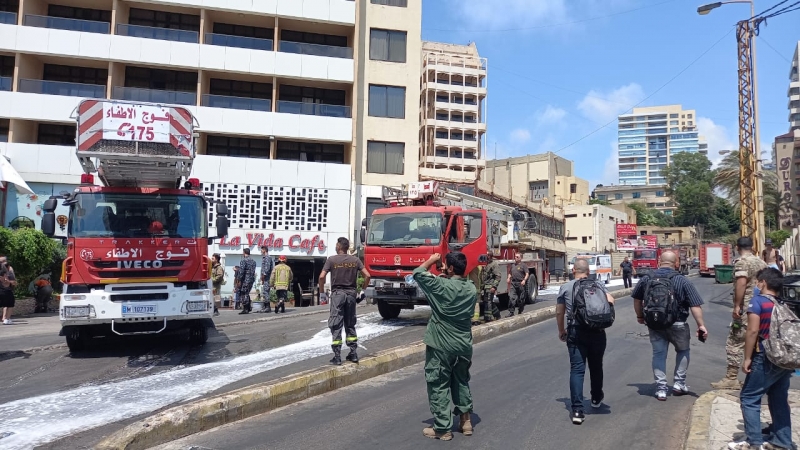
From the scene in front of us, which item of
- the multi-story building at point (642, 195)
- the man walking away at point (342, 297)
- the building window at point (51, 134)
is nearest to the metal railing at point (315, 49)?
the building window at point (51, 134)

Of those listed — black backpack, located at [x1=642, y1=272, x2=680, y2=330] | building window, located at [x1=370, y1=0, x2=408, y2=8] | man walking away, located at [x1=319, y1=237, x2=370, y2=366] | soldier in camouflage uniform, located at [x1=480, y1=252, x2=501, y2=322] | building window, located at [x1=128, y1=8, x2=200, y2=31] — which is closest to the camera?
black backpack, located at [x1=642, y1=272, x2=680, y2=330]

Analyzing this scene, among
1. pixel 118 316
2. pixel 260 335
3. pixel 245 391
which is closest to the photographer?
pixel 245 391

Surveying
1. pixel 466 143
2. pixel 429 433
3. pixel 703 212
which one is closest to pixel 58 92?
pixel 429 433

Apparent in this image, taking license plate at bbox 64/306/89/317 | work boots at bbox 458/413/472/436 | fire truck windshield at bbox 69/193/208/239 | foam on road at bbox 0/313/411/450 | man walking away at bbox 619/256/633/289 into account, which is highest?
fire truck windshield at bbox 69/193/208/239

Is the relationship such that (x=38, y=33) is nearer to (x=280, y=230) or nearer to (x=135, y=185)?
(x=280, y=230)

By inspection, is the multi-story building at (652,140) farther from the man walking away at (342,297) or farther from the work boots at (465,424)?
the work boots at (465,424)

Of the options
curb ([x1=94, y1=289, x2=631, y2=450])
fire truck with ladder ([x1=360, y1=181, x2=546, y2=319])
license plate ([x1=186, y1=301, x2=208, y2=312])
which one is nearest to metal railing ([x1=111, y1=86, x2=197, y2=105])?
fire truck with ladder ([x1=360, y1=181, x2=546, y2=319])

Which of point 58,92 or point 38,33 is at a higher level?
point 38,33

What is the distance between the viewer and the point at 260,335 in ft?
41.1

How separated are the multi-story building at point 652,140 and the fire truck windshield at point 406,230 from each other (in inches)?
7104

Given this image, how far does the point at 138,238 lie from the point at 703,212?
8493 centimetres

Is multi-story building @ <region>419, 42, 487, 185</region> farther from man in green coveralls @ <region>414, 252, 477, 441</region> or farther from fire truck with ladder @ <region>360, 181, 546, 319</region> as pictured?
man in green coveralls @ <region>414, 252, 477, 441</region>

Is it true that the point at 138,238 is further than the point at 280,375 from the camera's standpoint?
Yes

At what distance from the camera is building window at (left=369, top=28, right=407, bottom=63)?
31547 millimetres
